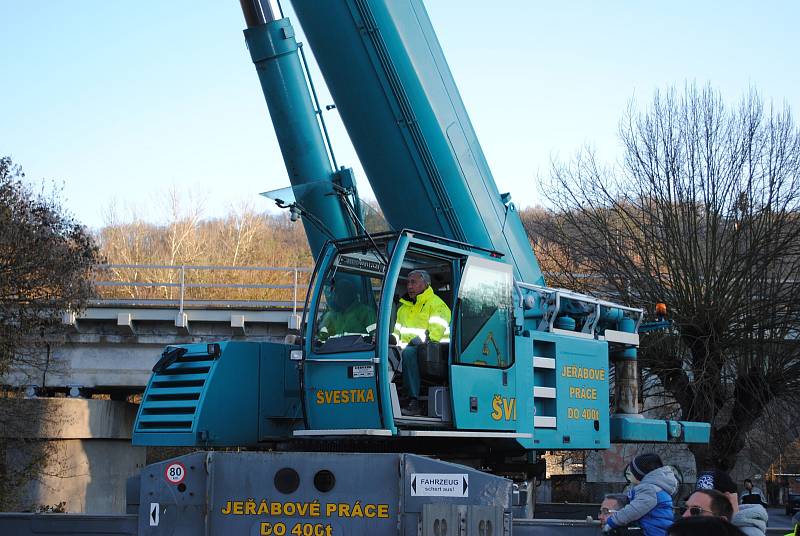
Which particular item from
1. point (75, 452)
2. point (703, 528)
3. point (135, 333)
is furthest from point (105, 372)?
point (703, 528)

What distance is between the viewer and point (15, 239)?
21781mm

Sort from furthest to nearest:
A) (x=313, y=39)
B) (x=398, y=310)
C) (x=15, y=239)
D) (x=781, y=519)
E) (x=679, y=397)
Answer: (x=781, y=519), (x=679, y=397), (x=15, y=239), (x=313, y=39), (x=398, y=310)

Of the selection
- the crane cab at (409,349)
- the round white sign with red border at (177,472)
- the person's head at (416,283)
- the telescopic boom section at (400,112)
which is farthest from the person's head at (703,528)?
the telescopic boom section at (400,112)

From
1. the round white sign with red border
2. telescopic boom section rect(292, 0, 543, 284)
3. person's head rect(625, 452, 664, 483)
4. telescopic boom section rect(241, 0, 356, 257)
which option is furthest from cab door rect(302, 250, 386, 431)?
person's head rect(625, 452, 664, 483)

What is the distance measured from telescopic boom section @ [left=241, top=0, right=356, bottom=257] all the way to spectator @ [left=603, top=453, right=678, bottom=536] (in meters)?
4.35

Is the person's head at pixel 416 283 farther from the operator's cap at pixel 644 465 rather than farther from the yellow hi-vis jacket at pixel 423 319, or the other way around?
the operator's cap at pixel 644 465

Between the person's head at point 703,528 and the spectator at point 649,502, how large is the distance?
13.4ft

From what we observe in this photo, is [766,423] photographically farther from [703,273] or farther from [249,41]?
[249,41]

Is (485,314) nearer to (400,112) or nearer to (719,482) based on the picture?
(400,112)

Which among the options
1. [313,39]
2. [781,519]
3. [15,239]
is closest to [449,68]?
[313,39]

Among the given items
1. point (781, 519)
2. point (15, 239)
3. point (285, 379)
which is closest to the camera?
point (285, 379)

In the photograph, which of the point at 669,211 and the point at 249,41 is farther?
the point at 669,211

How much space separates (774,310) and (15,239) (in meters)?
15.9

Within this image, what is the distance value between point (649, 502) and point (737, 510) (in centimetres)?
91
